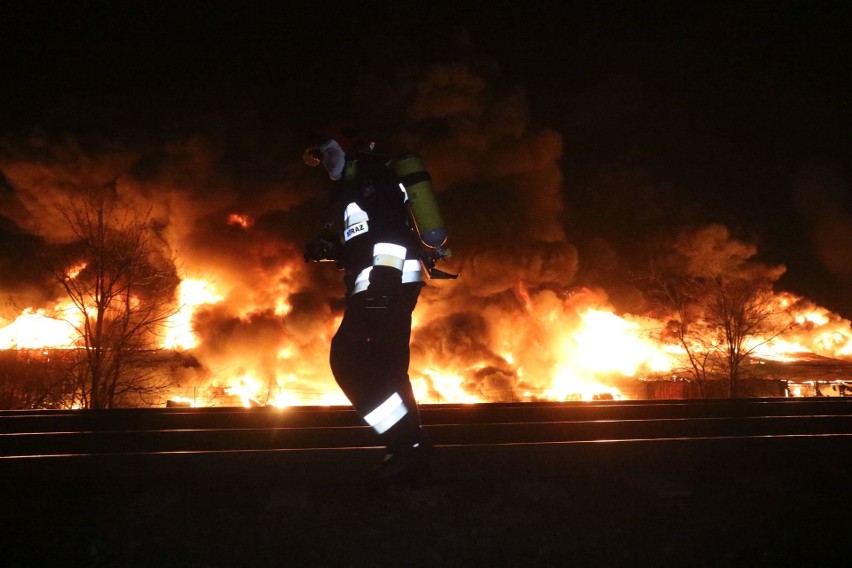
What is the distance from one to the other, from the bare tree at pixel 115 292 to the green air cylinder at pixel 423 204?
16692mm

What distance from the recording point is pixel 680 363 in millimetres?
32812

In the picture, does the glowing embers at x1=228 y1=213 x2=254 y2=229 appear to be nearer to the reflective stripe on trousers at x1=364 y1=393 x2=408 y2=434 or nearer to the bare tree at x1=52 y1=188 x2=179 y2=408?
the bare tree at x1=52 y1=188 x2=179 y2=408

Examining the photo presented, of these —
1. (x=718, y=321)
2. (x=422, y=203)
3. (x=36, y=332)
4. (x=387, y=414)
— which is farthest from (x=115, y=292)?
(x=718, y=321)

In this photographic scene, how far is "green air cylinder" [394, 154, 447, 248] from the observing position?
3.25 metres

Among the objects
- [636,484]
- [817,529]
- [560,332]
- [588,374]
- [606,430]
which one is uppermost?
[560,332]

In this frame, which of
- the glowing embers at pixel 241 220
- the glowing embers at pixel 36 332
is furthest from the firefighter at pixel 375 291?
the glowing embers at pixel 241 220

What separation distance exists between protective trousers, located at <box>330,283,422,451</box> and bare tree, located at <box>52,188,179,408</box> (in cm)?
1652

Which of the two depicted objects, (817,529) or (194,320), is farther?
(194,320)

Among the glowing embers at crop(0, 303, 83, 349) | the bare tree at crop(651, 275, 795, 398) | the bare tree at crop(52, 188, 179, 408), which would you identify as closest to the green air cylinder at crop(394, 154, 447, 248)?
the bare tree at crop(52, 188, 179, 408)

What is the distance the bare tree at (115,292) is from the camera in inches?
744

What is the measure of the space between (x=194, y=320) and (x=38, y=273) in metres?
13.0

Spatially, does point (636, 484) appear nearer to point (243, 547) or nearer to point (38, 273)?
point (243, 547)

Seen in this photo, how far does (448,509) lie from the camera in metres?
2.50

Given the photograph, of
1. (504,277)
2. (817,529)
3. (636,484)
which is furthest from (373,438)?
(504,277)
